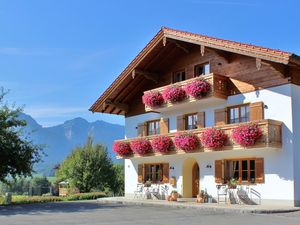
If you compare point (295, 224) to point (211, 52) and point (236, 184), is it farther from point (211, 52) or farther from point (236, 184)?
point (211, 52)

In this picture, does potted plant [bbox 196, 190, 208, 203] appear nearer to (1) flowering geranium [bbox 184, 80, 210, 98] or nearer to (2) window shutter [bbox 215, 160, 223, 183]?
(2) window shutter [bbox 215, 160, 223, 183]

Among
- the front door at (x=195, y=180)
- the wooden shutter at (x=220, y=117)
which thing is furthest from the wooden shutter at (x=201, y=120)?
the front door at (x=195, y=180)

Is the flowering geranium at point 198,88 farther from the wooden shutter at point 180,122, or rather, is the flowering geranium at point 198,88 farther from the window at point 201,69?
the wooden shutter at point 180,122

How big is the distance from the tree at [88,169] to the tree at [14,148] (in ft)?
34.3

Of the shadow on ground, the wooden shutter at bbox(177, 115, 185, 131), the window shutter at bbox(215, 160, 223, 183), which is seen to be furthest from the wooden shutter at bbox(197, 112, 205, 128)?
the shadow on ground

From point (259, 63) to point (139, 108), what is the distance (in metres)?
9.84

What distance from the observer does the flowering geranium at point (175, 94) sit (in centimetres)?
2412

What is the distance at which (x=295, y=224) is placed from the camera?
47.1 ft

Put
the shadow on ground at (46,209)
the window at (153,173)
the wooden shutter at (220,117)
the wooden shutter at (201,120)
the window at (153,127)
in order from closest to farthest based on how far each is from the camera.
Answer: the shadow on ground at (46,209), the wooden shutter at (220,117), the wooden shutter at (201,120), the window at (153,173), the window at (153,127)

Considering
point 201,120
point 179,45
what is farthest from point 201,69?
point 201,120

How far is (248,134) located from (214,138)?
73.7 inches

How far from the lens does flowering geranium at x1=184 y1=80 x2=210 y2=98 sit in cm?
2281

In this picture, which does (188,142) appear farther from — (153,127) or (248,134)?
(153,127)

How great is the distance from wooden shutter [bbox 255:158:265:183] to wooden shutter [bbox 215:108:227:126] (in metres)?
2.64
